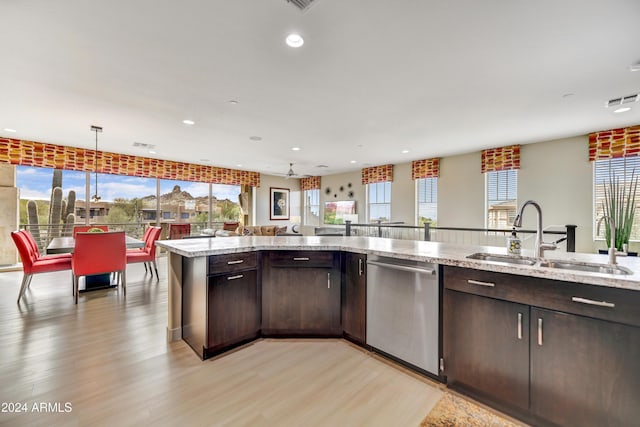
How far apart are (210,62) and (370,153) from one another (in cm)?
433

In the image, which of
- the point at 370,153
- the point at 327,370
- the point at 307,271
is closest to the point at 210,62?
the point at 307,271

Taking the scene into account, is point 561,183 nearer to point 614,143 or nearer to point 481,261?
point 614,143

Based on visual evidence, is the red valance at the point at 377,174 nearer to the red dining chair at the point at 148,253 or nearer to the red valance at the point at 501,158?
the red valance at the point at 501,158

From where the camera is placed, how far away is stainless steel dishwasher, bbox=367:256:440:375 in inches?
74.7

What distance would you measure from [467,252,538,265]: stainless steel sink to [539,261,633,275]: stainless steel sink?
71mm

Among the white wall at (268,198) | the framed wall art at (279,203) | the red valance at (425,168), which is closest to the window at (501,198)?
the red valance at (425,168)

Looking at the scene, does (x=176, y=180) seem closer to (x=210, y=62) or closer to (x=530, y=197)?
(x=210, y=62)

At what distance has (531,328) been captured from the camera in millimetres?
1483

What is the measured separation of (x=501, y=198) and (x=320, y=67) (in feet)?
16.9

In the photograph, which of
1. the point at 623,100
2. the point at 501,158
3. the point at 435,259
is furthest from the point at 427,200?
the point at 435,259

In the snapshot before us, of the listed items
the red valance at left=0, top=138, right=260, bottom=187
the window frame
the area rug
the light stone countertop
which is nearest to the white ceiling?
the red valance at left=0, top=138, right=260, bottom=187

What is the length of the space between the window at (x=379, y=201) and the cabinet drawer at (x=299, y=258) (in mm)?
5649

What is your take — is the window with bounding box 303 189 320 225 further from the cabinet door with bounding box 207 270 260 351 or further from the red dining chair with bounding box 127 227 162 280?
the cabinet door with bounding box 207 270 260 351

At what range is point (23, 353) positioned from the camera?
2.20 meters
